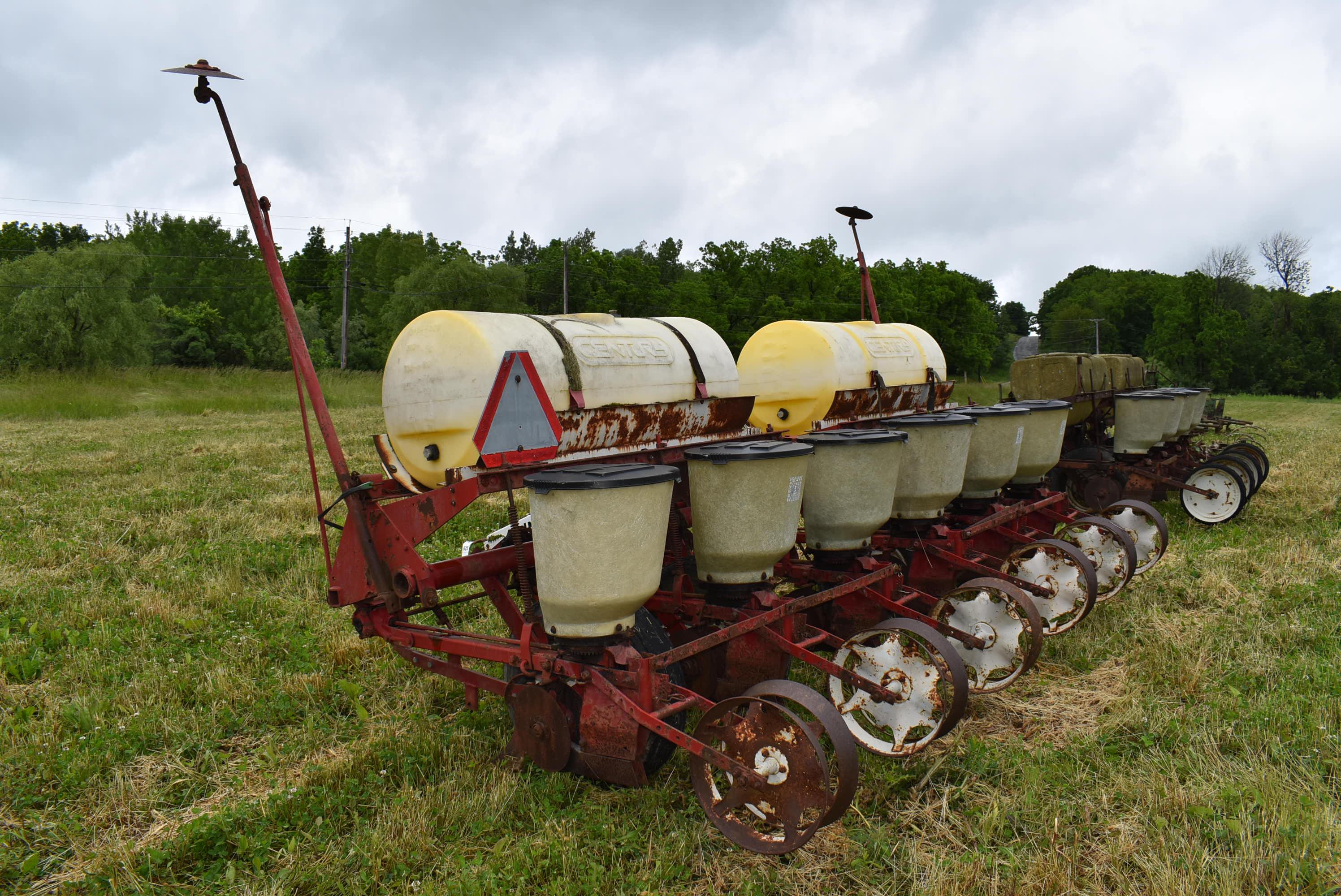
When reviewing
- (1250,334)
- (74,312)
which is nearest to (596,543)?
(74,312)

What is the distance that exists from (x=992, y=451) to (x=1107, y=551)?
1189 millimetres

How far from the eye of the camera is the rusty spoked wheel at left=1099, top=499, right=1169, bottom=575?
7758 millimetres

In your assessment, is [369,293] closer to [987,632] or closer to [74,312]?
[74,312]

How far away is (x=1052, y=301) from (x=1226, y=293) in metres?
36.0

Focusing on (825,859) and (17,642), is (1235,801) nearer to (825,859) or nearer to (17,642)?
(825,859)

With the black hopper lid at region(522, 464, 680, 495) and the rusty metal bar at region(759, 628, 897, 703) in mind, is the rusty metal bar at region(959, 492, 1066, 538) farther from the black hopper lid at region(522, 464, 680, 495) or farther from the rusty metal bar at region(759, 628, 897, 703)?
the black hopper lid at region(522, 464, 680, 495)

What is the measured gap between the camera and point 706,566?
4734 mm

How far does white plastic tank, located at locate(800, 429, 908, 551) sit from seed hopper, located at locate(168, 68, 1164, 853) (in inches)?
0.5

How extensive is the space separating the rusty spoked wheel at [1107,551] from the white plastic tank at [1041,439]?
625 mm

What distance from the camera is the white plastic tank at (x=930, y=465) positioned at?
6113mm

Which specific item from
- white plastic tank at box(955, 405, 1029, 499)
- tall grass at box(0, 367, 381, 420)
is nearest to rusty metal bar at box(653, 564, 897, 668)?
white plastic tank at box(955, 405, 1029, 499)

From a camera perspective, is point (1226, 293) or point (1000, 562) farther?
point (1226, 293)

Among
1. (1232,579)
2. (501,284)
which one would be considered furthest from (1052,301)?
(1232,579)

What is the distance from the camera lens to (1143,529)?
26.0ft
